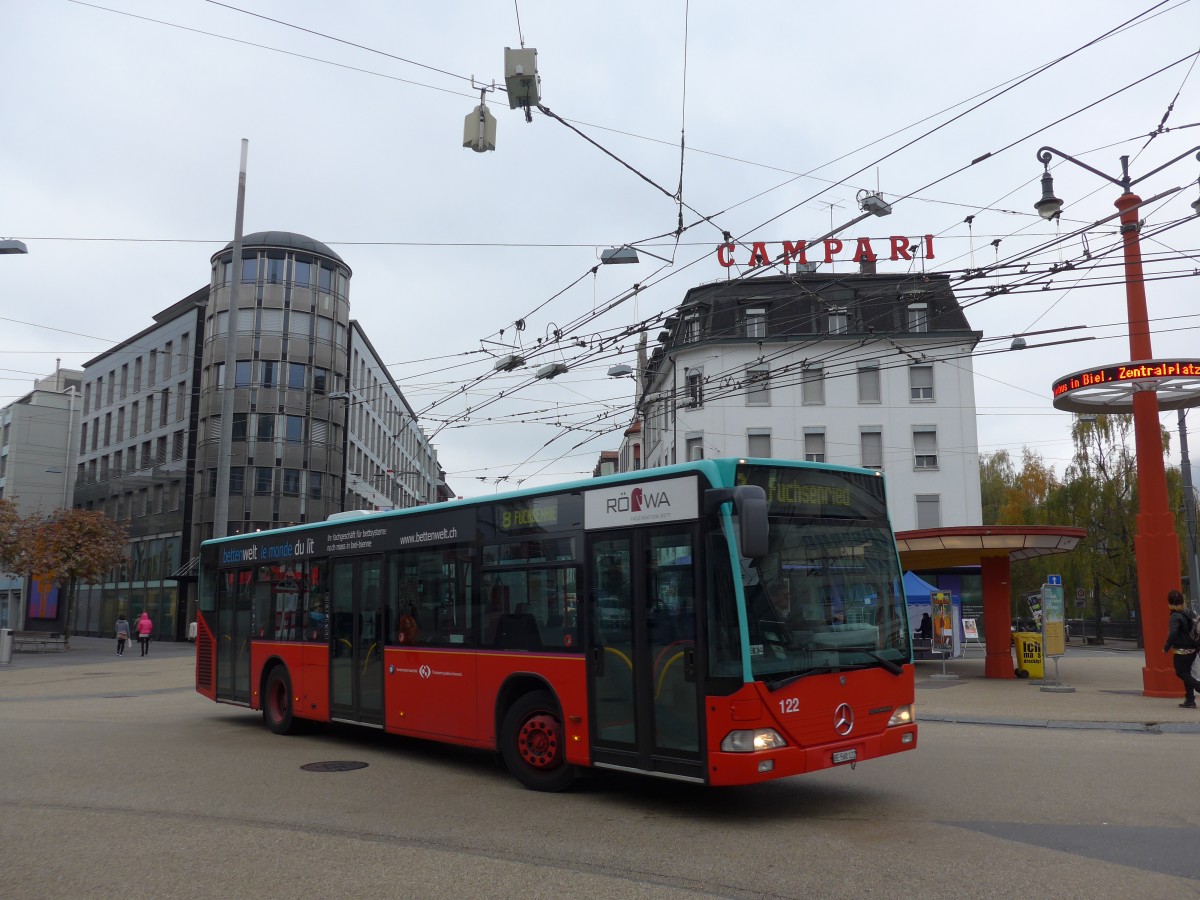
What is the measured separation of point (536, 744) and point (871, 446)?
3411cm

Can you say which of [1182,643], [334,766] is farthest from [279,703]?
[1182,643]

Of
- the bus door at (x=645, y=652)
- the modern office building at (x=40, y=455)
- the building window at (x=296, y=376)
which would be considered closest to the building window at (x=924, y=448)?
the building window at (x=296, y=376)

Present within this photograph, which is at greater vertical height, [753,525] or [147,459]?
[147,459]

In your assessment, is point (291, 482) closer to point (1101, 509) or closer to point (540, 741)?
point (1101, 509)

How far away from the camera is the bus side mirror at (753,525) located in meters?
7.31

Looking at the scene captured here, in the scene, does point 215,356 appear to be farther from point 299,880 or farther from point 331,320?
point 299,880

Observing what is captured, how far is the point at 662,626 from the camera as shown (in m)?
8.10

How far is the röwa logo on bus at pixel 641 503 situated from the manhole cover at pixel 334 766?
412 cm

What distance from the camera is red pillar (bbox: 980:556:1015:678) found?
21.9 metres

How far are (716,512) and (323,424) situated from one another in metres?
45.7

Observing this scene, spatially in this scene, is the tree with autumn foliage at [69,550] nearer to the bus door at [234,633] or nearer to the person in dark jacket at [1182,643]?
the bus door at [234,633]

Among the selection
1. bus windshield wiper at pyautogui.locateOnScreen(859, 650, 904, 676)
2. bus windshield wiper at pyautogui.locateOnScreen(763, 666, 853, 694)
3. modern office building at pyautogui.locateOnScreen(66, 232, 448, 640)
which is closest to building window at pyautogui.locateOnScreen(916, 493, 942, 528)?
modern office building at pyautogui.locateOnScreen(66, 232, 448, 640)

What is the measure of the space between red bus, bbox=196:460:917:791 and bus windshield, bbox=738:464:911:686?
0.02 metres

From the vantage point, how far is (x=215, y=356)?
1988 inches
